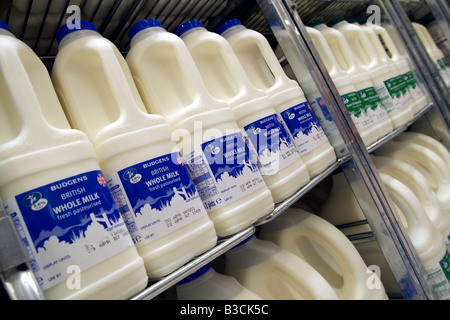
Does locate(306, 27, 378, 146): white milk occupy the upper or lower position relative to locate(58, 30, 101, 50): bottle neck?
lower

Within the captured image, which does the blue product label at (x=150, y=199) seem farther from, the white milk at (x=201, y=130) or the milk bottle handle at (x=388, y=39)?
the milk bottle handle at (x=388, y=39)

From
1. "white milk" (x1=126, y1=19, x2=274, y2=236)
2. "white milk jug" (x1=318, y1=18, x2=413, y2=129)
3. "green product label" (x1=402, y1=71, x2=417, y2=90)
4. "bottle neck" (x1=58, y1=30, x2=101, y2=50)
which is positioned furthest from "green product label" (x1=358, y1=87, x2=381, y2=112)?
"bottle neck" (x1=58, y1=30, x2=101, y2=50)

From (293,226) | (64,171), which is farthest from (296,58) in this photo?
(64,171)

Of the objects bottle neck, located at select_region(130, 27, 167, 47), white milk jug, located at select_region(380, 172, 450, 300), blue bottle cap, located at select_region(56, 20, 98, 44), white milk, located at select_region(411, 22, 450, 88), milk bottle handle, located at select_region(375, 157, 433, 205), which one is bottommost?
white milk jug, located at select_region(380, 172, 450, 300)

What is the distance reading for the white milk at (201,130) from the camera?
0.67m

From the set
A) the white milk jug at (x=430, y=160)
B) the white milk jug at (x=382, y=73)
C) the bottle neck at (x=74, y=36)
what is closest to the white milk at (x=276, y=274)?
the bottle neck at (x=74, y=36)

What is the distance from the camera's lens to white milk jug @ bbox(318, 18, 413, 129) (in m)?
1.39

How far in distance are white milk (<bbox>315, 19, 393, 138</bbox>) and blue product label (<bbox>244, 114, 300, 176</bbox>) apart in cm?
59

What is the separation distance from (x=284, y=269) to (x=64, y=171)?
0.60 meters

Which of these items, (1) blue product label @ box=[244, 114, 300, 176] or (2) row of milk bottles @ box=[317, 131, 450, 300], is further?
(2) row of milk bottles @ box=[317, 131, 450, 300]

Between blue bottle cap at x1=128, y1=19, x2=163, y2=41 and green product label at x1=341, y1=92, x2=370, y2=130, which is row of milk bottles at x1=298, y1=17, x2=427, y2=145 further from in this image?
blue bottle cap at x1=128, y1=19, x2=163, y2=41

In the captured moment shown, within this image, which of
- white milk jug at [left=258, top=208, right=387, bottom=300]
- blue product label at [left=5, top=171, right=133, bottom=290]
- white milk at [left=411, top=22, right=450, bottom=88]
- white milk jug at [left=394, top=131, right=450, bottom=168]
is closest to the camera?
blue product label at [left=5, top=171, right=133, bottom=290]
